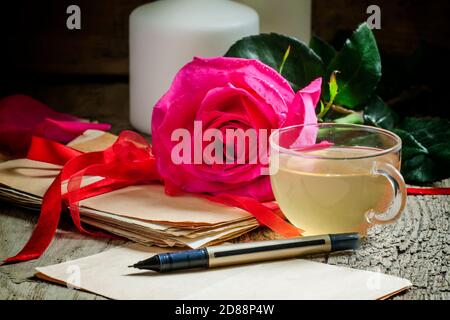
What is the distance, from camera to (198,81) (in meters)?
0.62

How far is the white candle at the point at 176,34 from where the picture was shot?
0.79 metres

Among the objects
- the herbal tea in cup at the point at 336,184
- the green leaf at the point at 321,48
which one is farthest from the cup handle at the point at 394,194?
the green leaf at the point at 321,48

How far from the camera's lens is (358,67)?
2.39 feet

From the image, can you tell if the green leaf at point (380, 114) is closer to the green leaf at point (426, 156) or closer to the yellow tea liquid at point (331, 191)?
the green leaf at point (426, 156)

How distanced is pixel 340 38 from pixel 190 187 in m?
0.36

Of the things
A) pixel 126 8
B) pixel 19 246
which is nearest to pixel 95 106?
pixel 126 8

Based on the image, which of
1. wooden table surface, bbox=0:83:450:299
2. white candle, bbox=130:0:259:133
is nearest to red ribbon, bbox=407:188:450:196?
wooden table surface, bbox=0:83:450:299

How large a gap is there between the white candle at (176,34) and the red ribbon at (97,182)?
128mm

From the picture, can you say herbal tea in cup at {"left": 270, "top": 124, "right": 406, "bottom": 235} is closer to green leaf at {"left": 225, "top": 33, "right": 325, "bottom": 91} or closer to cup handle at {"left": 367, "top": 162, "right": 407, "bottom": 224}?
cup handle at {"left": 367, "top": 162, "right": 407, "bottom": 224}

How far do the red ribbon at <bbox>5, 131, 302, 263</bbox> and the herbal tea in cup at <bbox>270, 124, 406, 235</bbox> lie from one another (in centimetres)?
3

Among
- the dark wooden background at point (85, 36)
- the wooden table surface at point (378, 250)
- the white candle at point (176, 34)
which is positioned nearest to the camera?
the wooden table surface at point (378, 250)

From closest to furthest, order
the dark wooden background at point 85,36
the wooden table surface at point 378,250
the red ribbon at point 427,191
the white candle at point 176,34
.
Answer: the wooden table surface at point 378,250 → the red ribbon at point 427,191 → the white candle at point 176,34 → the dark wooden background at point 85,36

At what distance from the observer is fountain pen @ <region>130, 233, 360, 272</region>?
0.52 meters
